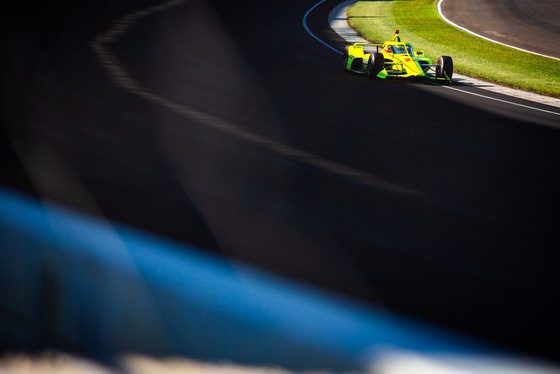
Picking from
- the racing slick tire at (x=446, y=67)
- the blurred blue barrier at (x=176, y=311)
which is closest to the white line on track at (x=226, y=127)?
the blurred blue barrier at (x=176, y=311)

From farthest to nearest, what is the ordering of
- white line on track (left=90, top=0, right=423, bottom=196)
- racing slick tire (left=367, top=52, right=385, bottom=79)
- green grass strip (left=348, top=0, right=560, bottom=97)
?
green grass strip (left=348, top=0, right=560, bottom=97)
racing slick tire (left=367, top=52, right=385, bottom=79)
white line on track (left=90, top=0, right=423, bottom=196)

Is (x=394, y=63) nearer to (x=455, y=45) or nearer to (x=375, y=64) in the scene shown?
(x=375, y=64)

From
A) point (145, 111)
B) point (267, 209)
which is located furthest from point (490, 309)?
point (145, 111)

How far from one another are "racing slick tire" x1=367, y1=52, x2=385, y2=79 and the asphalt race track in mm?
259

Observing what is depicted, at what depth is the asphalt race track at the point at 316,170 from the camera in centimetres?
441

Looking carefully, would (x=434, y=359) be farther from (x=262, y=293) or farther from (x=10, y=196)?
(x=10, y=196)

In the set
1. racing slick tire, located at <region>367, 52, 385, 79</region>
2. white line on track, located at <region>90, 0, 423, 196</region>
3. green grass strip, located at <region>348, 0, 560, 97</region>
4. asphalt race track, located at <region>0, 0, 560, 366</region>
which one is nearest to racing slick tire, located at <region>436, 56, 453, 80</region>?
asphalt race track, located at <region>0, 0, 560, 366</region>

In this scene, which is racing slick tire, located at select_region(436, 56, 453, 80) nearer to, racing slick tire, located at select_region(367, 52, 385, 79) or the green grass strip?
racing slick tire, located at select_region(367, 52, 385, 79)

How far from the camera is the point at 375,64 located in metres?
12.4

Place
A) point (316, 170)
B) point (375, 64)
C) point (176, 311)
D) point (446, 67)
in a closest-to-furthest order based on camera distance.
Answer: point (176, 311)
point (316, 170)
point (375, 64)
point (446, 67)

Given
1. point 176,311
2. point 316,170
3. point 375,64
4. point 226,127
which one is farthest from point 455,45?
point 176,311

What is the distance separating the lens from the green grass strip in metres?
14.7

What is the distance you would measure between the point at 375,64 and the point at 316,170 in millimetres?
6436

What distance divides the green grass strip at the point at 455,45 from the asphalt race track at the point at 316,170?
9.07ft
